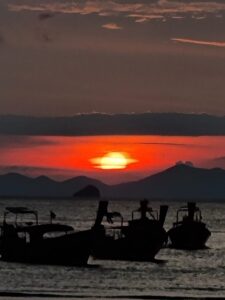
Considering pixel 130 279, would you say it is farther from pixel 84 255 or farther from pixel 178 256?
pixel 178 256

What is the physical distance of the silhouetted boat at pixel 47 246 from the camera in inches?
3356

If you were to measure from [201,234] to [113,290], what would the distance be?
56.7 metres

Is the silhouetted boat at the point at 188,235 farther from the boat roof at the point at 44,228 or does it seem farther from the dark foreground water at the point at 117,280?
the boat roof at the point at 44,228

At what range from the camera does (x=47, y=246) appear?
87.7m

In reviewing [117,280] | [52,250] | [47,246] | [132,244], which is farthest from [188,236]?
[117,280]

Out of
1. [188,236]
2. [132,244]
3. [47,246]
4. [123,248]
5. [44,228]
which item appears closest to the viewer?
[44,228]

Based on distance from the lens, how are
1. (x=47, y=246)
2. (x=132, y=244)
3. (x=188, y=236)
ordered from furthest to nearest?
(x=188, y=236) → (x=132, y=244) → (x=47, y=246)

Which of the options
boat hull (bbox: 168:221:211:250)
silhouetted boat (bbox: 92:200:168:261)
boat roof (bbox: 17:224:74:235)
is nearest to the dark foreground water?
silhouetted boat (bbox: 92:200:168:261)

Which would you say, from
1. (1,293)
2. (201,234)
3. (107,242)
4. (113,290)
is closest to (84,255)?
(107,242)

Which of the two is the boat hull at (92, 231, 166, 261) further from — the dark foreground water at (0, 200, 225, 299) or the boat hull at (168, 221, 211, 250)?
the boat hull at (168, 221, 211, 250)

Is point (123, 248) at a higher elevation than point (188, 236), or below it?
below

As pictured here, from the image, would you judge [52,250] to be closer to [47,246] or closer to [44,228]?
[47,246]

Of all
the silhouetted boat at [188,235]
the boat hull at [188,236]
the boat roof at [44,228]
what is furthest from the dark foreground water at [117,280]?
the boat hull at [188,236]

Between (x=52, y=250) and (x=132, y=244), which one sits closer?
(x=52, y=250)
